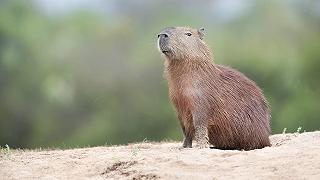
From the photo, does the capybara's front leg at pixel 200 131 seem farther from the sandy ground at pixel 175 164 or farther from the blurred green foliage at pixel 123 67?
the blurred green foliage at pixel 123 67

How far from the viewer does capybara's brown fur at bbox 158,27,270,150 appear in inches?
455

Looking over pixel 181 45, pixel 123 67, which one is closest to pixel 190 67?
pixel 181 45

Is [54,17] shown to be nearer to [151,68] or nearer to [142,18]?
[142,18]

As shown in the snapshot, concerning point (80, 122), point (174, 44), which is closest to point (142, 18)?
point (80, 122)

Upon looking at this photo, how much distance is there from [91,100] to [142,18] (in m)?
4.42

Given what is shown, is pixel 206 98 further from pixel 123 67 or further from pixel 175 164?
pixel 123 67

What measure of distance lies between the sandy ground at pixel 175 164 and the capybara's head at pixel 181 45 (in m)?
1.40

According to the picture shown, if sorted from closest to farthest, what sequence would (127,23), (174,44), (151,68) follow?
1. (174,44)
2. (151,68)
3. (127,23)

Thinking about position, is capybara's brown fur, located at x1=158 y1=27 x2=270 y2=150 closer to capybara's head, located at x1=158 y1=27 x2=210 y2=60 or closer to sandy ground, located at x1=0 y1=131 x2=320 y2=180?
capybara's head, located at x1=158 y1=27 x2=210 y2=60

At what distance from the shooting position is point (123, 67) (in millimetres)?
Result: 30594

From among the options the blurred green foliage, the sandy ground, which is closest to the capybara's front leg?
the sandy ground

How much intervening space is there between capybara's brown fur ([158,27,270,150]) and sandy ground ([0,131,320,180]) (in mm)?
817

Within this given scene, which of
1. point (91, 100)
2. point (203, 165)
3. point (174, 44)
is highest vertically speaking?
point (91, 100)

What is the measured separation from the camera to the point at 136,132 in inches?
1122
